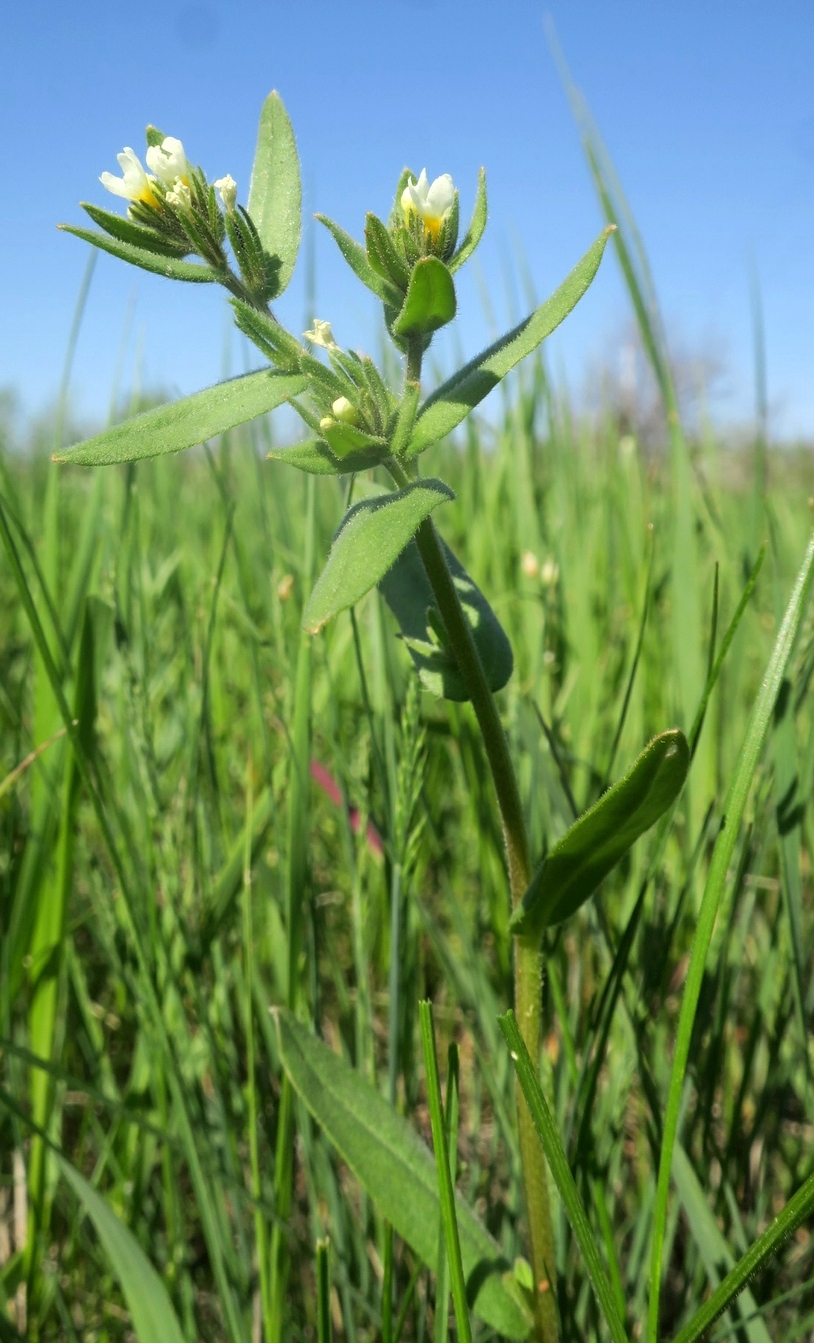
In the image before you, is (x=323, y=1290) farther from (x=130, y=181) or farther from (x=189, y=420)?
(x=130, y=181)

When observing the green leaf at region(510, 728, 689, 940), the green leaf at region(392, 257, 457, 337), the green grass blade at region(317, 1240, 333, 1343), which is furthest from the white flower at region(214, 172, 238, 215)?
the green grass blade at region(317, 1240, 333, 1343)

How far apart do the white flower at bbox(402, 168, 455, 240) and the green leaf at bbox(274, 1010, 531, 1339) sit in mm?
497

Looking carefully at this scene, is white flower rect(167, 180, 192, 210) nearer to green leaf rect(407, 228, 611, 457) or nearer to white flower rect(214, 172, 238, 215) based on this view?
white flower rect(214, 172, 238, 215)

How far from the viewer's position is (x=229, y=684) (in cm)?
162

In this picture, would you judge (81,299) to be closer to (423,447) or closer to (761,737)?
(423,447)

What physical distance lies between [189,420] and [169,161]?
165 millimetres

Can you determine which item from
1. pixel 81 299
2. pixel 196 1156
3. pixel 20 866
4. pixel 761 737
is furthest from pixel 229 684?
pixel 761 737

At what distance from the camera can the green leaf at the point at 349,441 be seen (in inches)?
21.5

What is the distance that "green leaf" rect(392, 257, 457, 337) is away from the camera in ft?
1.74

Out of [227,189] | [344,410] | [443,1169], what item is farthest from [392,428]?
[443,1169]

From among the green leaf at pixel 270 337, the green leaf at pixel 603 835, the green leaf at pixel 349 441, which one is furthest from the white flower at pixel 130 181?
the green leaf at pixel 603 835

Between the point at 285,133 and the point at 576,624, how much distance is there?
79 centimetres

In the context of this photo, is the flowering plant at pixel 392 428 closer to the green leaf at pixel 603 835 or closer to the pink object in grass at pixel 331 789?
the green leaf at pixel 603 835

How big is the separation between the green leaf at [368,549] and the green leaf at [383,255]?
0.14 metres
